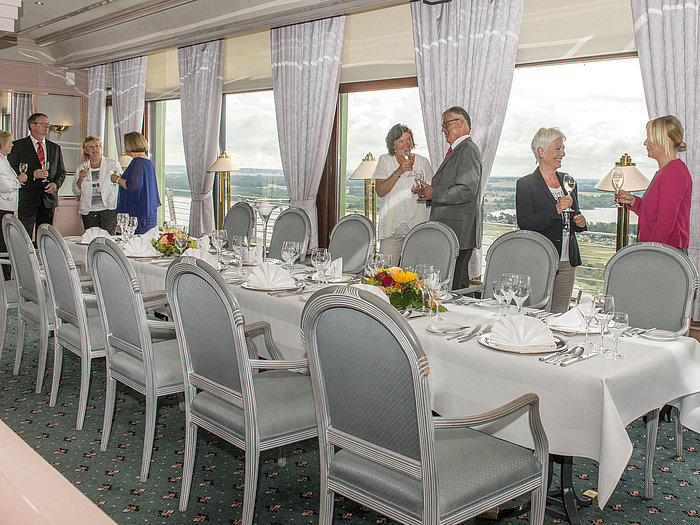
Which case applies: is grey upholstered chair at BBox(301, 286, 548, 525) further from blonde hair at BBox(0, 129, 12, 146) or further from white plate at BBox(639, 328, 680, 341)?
blonde hair at BBox(0, 129, 12, 146)

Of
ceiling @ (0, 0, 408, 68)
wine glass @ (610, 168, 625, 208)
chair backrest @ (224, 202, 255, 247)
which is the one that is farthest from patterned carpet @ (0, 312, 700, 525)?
ceiling @ (0, 0, 408, 68)

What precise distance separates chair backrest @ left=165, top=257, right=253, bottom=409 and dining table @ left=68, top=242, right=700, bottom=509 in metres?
0.70

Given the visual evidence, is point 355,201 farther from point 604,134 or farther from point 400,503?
point 400,503

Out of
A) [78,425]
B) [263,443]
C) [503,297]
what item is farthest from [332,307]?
[78,425]

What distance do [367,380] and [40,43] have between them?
10603 mm

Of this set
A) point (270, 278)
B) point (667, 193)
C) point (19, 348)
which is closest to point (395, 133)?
point (667, 193)

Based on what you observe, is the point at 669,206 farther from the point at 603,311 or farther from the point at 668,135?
the point at 603,311

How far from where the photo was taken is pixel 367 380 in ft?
6.51

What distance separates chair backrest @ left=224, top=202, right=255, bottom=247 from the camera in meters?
5.87

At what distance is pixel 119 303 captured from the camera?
3137 millimetres

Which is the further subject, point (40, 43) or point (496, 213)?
point (40, 43)

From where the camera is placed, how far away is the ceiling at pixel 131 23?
698 centimetres

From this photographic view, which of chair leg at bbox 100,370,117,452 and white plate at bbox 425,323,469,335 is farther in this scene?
chair leg at bbox 100,370,117,452

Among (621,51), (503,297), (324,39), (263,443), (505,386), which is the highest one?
(324,39)
